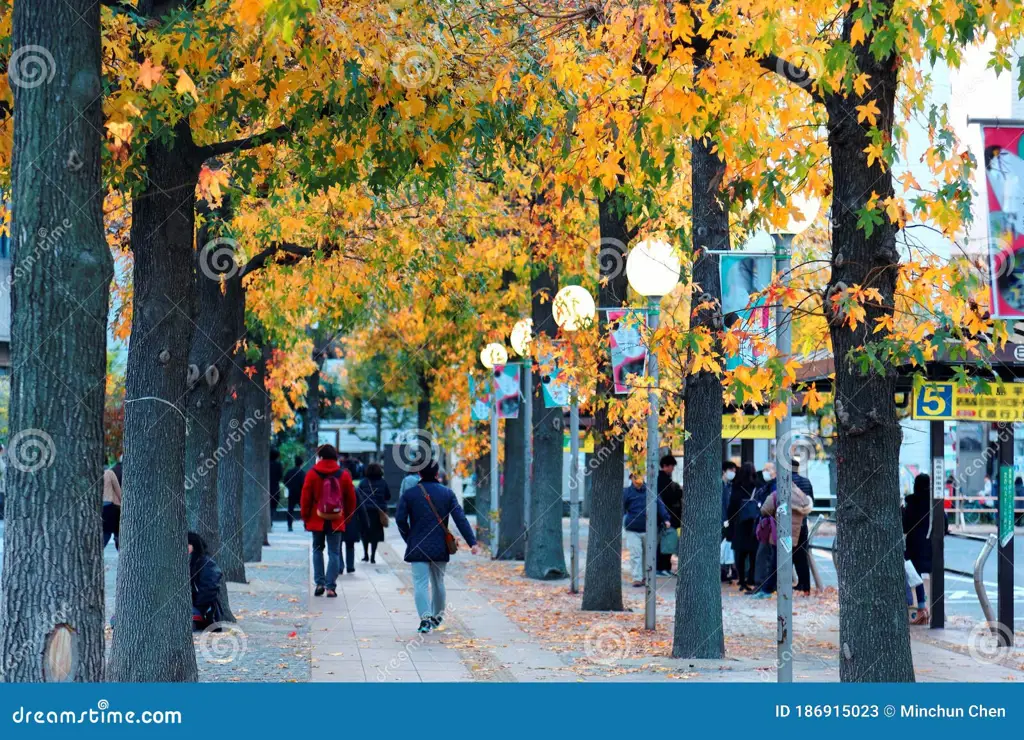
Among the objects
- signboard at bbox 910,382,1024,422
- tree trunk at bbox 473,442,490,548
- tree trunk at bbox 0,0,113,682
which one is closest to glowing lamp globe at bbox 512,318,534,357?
signboard at bbox 910,382,1024,422

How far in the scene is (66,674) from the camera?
283 inches

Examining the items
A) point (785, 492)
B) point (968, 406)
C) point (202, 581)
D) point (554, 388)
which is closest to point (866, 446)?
point (785, 492)

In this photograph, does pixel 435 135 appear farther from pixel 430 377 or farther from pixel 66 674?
pixel 430 377

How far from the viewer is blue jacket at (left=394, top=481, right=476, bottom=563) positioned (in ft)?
49.0

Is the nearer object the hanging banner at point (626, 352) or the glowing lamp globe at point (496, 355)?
the hanging banner at point (626, 352)

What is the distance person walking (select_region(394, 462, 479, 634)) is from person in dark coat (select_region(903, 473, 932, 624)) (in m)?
5.27

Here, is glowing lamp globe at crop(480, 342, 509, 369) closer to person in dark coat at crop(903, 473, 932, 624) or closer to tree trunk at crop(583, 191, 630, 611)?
tree trunk at crop(583, 191, 630, 611)

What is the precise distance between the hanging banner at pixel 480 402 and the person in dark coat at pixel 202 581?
14.5 meters

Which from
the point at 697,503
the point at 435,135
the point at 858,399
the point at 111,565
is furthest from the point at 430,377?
the point at 858,399

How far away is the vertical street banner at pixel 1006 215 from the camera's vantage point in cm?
895

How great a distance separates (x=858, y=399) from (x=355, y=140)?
164 inches

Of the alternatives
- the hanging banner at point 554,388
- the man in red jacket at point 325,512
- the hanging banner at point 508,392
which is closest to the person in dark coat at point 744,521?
the hanging banner at point 508,392

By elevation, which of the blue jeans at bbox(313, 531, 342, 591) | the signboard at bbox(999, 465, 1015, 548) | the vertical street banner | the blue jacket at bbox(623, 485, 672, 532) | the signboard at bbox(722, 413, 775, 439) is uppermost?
the vertical street banner

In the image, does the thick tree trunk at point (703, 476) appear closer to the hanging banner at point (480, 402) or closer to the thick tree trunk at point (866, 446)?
the thick tree trunk at point (866, 446)
